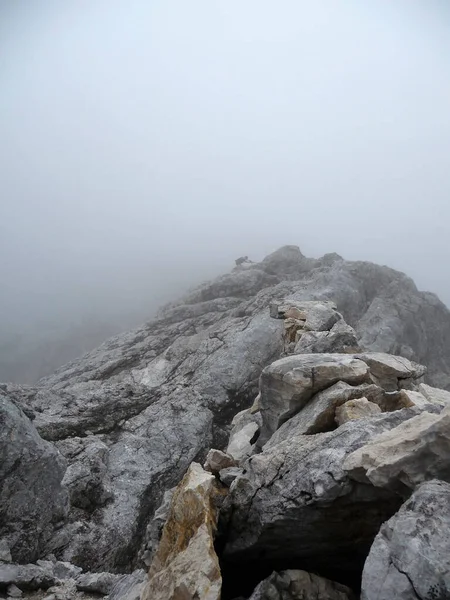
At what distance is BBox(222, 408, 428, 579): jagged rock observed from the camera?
12.2 metres

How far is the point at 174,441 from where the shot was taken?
4250 cm

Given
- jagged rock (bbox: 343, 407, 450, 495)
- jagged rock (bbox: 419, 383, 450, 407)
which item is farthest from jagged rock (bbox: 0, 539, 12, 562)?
jagged rock (bbox: 419, 383, 450, 407)

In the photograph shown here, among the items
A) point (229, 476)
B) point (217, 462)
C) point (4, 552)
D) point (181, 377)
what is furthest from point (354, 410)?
point (181, 377)

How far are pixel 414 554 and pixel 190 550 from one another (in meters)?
7.42

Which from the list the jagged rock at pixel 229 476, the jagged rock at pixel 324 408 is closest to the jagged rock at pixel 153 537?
the jagged rock at pixel 229 476

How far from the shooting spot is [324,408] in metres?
19.6

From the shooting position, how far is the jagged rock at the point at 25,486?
908 inches

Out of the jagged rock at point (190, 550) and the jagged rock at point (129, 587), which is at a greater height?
the jagged rock at point (190, 550)

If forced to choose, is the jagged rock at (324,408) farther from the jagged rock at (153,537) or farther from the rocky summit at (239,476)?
the jagged rock at (153,537)

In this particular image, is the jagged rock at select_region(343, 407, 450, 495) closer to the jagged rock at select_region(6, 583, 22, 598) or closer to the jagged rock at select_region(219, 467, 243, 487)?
Answer: the jagged rock at select_region(219, 467, 243, 487)

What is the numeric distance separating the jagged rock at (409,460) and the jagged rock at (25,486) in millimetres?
21600

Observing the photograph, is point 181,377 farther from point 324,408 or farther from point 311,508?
point 311,508

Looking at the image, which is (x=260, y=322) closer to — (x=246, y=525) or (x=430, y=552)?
(x=246, y=525)

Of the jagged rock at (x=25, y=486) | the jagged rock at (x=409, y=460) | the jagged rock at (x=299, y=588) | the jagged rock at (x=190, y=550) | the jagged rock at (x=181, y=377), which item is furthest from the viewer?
the jagged rock at (x=181, y=377)
